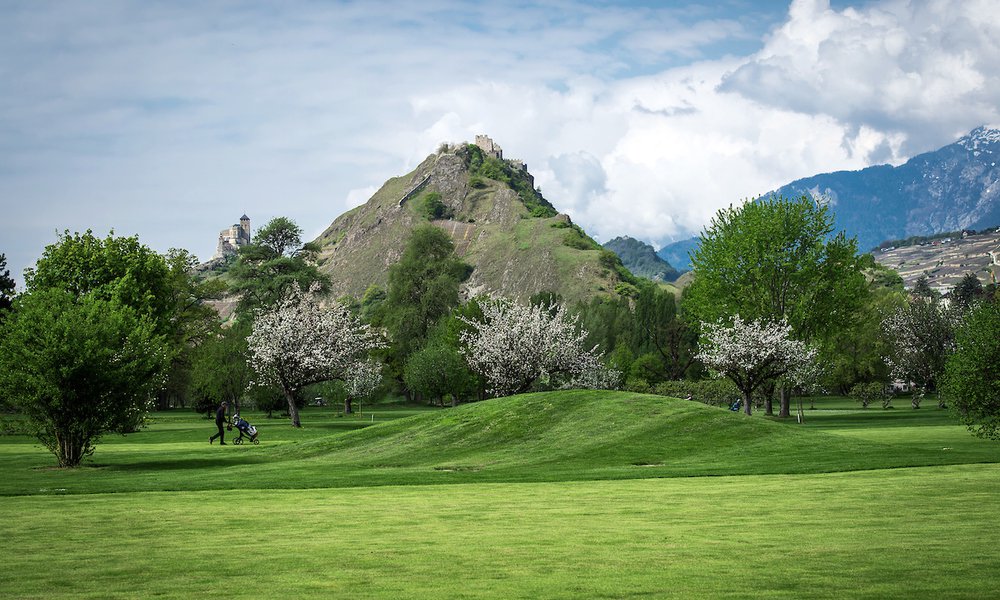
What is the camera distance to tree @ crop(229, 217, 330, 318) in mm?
118000

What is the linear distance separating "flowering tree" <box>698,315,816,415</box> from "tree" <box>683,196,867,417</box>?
5.66 m

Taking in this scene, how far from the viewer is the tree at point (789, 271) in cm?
7675

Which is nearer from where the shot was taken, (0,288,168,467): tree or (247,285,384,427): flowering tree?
(0,288,168,467): tree

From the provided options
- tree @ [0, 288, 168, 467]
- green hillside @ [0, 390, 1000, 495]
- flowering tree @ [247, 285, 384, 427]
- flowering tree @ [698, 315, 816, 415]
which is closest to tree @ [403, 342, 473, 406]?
flowering tree @ [247, 285, 384, 427]

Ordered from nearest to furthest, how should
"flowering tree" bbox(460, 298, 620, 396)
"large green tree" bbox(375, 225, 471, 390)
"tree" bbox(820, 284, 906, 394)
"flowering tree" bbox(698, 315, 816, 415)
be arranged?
"flowering tree" bbox(698, 315, 816, 415), "flowering tree" bbox(460, 298, 620, 396), "tree" bbox(820, 284, 906, 394), "large green tree" bbox(375, 225, 471, 390)

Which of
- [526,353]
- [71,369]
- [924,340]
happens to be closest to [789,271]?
[924,340]

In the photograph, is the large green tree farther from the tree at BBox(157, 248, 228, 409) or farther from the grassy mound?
the grassy mound

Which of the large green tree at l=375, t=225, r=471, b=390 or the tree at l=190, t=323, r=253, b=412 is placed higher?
the large green tree at l=375, t=225, r=471, b=390

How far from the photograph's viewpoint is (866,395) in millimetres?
102438

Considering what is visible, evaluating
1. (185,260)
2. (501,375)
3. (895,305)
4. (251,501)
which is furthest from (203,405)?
(895,305)

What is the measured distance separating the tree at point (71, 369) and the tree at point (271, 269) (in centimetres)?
7153

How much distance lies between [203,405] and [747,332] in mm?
67442

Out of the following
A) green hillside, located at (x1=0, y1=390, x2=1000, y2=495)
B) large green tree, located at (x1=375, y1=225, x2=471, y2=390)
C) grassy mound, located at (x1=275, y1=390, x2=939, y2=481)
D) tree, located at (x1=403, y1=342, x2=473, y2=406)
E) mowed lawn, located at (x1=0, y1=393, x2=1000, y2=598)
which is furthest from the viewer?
large green tree, located at (x1=375, y1=225, x2=471, y2=390)

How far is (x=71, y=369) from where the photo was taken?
121 ft
